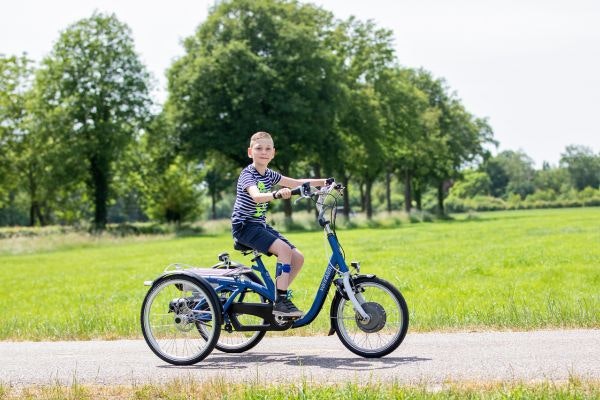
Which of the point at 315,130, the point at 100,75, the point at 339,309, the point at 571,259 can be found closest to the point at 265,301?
the point at 339,309

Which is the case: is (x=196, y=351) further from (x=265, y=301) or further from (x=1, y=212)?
(x=1, y=212)

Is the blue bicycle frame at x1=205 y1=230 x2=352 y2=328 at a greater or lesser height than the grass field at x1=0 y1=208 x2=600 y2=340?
greater

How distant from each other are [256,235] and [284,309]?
0.76 meters

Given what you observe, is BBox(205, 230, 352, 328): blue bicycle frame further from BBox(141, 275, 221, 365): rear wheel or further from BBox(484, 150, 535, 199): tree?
BBox(484, 150, 535, 199): tree

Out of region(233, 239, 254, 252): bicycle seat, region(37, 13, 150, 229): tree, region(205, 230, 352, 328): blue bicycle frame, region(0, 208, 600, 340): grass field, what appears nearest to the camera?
region(205, 230, 352, 328): blue bicycle frame

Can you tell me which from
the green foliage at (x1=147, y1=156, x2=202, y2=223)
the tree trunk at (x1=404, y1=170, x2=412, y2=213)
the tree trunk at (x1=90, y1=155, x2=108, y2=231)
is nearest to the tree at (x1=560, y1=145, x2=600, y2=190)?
the tree trunk at (x1=404, y1=170, x2=412, y2=213)

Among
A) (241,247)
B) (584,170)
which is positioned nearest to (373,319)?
(241,247)

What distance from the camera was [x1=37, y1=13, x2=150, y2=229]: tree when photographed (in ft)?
174

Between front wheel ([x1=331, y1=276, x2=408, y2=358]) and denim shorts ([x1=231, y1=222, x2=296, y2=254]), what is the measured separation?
2.58 ft

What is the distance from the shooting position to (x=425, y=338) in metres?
7.92

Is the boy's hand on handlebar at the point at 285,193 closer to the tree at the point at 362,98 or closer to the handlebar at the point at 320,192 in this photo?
the handlebar at the point at 320,192

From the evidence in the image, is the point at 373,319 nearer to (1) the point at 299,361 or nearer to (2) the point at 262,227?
(1) the point at 299,361

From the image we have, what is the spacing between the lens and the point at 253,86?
48.2 metres

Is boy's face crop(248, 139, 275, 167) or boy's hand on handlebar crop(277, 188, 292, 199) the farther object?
boy's face crop(248, 139, 275, 167)
